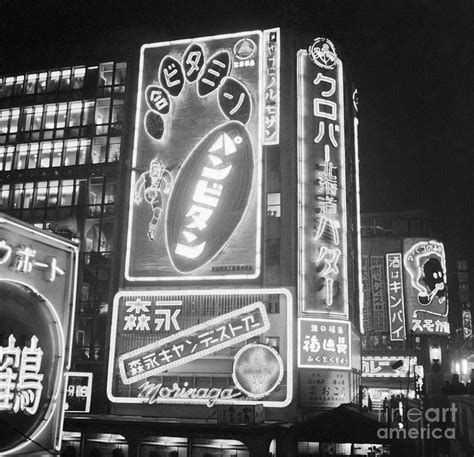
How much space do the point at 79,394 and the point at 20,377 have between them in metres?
25.6

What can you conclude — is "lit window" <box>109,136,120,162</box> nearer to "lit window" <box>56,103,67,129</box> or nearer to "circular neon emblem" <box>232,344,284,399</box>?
"lit window" <box>56,103,67,129</box>

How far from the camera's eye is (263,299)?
111 ft

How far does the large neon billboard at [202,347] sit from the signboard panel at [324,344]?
85 centimetres

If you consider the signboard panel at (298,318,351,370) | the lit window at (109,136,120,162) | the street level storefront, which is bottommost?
the street level storefront

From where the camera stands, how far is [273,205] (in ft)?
118

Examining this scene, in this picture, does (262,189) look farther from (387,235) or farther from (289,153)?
(387,235)

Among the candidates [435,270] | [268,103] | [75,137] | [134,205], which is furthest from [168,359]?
[435,270]

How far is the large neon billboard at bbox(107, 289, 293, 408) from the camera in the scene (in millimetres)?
32281

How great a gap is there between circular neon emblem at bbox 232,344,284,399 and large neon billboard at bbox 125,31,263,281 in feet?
14.1

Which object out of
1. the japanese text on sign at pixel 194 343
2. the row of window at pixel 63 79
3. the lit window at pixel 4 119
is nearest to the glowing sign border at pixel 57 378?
the japanese text on sign at pixel 194 343

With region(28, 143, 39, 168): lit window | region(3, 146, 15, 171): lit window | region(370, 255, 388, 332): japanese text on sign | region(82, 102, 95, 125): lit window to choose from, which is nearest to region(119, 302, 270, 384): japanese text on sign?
region(28, 143, 39, 168): lit window

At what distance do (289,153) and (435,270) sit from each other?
95.2ft

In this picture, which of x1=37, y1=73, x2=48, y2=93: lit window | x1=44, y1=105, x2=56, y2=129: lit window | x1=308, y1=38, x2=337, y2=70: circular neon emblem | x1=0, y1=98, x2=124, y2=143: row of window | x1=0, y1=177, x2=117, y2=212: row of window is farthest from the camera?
x1=37, y1=73, x2=48, y2=93: lit window

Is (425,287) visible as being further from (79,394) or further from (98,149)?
(79,394)
